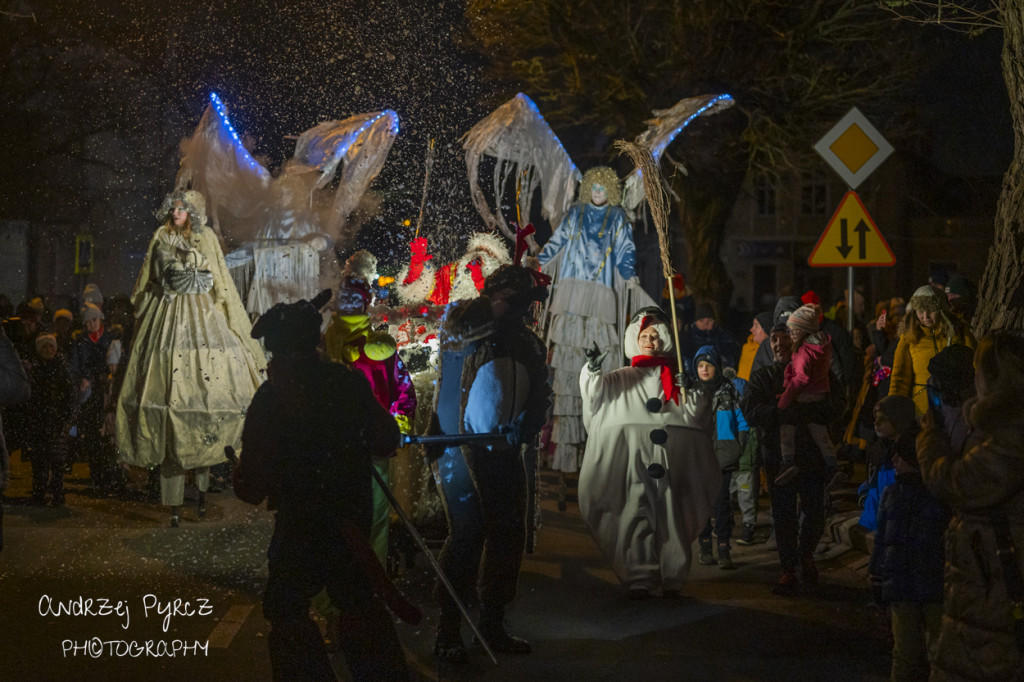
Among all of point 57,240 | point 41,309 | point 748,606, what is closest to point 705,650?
point 748,606

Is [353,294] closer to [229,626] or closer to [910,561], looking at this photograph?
[229,626]

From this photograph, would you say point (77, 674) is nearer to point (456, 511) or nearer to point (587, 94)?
point (456, 511)

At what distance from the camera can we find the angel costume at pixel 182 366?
9.52 metres

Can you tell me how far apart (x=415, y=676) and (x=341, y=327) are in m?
2.10

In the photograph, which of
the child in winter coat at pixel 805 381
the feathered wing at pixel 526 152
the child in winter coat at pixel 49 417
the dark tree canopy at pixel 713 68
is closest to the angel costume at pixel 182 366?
the child in winter coat at pixel 49 417

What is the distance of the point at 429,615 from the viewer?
6.93 meters

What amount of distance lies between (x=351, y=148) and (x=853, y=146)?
4.89m

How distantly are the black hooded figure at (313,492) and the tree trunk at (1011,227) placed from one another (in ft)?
16.9

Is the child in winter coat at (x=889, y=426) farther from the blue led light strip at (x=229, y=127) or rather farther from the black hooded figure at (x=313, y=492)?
the blue led light strip at (x=229, y=127)

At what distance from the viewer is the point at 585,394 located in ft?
24.4

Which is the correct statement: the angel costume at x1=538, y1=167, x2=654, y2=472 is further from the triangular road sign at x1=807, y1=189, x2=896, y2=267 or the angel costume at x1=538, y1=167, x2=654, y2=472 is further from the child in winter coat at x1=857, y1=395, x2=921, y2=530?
the child in winter coat at x1=857, y1=395, x2=921, y2=530

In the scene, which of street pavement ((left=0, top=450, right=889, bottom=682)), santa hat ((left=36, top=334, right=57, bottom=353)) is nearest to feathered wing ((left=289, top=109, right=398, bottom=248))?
santa hat ((left=36, top=334, right=57, bottom=353))

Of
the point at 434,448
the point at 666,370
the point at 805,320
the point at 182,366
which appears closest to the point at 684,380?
the point at 666,370

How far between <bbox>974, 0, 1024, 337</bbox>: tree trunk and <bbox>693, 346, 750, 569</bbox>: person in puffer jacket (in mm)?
1864
